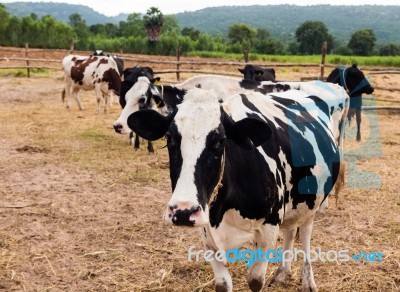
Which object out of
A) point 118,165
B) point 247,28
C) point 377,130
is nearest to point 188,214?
point 118,165

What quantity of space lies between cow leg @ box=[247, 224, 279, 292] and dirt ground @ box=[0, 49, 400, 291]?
2.04 ft

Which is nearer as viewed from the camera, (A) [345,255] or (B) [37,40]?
(A) [345,255]

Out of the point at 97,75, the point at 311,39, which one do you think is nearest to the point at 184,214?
the point at 97,75

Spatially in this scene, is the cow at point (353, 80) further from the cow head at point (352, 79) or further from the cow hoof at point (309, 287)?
the cow hoof at point (309, 287)

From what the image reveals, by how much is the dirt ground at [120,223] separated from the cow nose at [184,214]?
5.13 ft

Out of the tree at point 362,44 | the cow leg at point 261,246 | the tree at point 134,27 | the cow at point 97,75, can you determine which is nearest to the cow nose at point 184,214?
the cow leg at point 261,246

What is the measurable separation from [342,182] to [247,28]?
9599 cm

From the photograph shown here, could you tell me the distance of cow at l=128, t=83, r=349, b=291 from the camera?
214 centimetres

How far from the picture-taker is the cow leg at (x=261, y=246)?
263 centimetres

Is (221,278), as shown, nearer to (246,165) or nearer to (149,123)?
(246,165)

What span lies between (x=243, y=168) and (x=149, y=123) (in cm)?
58

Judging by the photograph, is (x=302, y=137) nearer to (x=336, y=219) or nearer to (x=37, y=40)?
(x=336, y=219)

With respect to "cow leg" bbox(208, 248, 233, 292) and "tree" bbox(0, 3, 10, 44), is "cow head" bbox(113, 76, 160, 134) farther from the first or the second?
"tree" bbox(0, 3, 10, 44)

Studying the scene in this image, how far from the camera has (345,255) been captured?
12.8 ft
